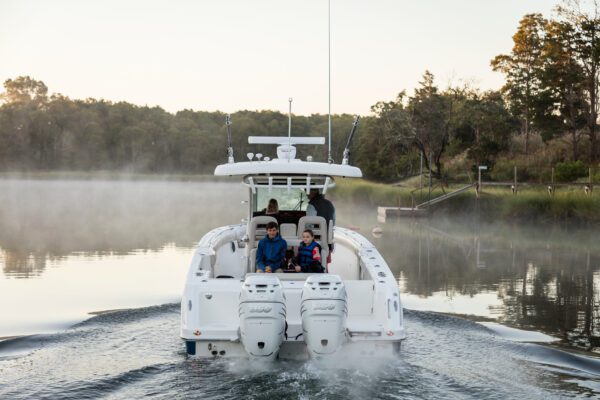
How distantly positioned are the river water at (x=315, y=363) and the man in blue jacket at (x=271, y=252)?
1443 mm

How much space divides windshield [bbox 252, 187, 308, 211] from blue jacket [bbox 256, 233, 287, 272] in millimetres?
A: 2123

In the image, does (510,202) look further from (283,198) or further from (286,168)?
(286,168)

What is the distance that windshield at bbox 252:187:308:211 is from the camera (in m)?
11.5

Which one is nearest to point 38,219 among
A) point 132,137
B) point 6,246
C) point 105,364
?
point 6,246

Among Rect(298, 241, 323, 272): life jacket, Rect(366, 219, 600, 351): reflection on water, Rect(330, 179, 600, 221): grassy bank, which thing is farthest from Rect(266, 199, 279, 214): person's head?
Rect(330, 179, 600, 221): grassy bank

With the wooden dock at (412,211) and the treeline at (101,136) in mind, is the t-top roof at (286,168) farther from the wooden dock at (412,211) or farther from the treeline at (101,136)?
the treeline at (101,136)

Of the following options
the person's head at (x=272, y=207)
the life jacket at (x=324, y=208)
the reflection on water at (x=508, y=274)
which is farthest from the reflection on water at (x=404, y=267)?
the person's head at (x=272, y=207)

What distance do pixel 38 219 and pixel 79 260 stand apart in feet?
46.2

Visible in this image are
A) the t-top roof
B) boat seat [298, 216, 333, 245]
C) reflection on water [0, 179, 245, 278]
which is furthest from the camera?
reflection on water [0, 179, 245, 278]

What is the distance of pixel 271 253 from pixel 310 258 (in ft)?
1.53

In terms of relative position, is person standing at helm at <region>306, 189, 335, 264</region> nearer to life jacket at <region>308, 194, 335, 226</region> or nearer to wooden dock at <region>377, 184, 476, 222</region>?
life jacket at <region>308, 194, 335, 226</region>

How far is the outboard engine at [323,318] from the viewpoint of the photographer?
24.1ft

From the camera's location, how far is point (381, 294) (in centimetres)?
835

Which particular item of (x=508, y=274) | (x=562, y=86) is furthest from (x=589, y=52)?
(x=508, y=274)
